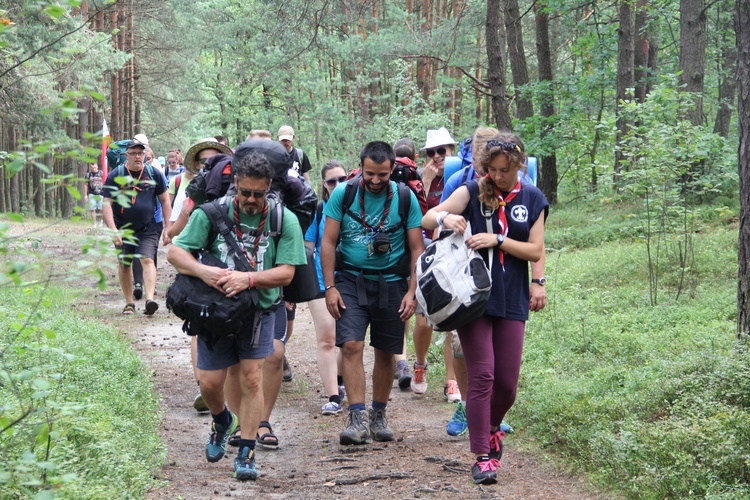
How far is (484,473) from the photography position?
5359 mm

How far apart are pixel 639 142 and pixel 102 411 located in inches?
A: 284

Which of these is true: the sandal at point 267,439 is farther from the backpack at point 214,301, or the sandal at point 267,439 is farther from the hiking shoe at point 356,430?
the backpack at point 214,301

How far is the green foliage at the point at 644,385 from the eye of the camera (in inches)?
195

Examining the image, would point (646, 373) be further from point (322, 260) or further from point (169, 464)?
point (169, 464)

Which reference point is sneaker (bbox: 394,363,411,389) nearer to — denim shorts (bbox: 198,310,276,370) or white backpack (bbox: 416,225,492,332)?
denim shorts (bbox: 198,310,276,370)

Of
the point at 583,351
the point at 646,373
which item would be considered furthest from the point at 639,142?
the point at 646,373

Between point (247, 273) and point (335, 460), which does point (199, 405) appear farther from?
point (247, 273)

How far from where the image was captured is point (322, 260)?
6492 mm

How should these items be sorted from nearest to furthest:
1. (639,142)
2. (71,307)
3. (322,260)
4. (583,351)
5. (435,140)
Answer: (322,260)
(435,140)
(583,351)
(639,142)
(71,307)

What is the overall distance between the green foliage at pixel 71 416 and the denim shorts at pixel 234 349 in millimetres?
686

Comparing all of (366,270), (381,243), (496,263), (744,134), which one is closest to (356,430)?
(366,270)

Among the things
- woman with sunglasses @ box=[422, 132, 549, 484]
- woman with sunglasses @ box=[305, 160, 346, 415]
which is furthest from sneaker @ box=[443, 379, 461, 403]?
woman with sunglasses @ box=[422, 132, 549, 484]

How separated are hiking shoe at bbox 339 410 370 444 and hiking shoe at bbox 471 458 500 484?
1.32 meters

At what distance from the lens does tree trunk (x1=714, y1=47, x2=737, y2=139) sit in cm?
2300
